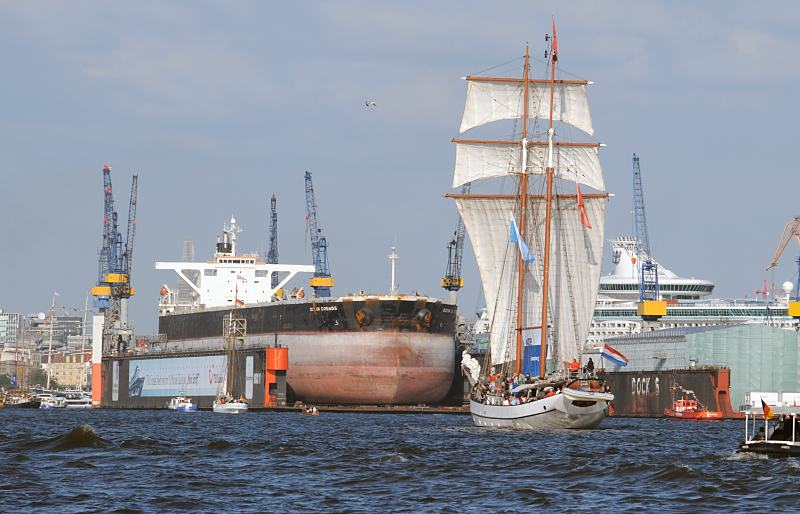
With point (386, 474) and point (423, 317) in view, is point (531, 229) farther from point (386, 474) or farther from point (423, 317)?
point (386, 474)

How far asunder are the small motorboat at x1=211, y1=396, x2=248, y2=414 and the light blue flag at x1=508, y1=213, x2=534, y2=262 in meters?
46.6

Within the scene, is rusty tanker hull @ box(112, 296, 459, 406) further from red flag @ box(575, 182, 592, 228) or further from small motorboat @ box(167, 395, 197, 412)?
red flag @ box(575, 182, 592, 228)

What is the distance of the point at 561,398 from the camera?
8400 centimetres

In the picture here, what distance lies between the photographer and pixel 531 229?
104m

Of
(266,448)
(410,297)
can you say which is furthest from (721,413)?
(266,448)

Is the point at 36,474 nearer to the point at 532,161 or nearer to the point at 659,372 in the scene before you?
the point at 532,161

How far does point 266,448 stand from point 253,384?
77549mm

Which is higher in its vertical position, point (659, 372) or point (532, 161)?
point (532, 161)

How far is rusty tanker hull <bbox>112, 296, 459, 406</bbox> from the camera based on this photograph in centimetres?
13750

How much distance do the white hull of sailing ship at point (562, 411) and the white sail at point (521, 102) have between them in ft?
93.1

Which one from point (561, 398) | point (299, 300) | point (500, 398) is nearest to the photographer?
point (561, 398)

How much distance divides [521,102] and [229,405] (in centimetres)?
4964

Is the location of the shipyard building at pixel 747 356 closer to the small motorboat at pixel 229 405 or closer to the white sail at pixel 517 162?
the white sail at pixel 517 162

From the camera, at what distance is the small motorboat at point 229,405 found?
14088 cm
